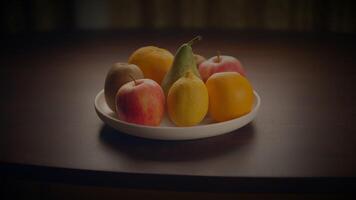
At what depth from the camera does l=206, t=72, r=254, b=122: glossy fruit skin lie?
3.11 ft

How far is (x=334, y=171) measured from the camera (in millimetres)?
824

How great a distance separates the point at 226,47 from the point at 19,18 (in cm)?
129

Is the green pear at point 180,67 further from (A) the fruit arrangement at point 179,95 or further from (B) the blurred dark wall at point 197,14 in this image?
(B) the blurred dark wall at point 197,14

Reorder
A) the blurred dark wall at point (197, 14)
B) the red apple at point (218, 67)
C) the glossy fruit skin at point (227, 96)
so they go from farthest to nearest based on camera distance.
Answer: the blurred dark wall at point (197, 14)
the red apple at point (218, 67)
the glossy fruit skin at point (227, 96)

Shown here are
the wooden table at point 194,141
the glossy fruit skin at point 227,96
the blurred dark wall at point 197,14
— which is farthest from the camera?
the blurred dark wall at point 197,14

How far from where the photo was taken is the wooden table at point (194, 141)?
2.69 feet

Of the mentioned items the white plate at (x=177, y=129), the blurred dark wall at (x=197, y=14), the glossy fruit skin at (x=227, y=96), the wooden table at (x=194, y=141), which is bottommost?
the blurred dark wall at (x=197, y=14)

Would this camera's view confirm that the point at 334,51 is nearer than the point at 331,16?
Yes

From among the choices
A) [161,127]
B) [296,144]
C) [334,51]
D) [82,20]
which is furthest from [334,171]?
[82,20]

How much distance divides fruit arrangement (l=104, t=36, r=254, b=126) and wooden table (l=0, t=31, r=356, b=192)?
0.15ft

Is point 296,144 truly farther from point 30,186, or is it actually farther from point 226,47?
point 30,186

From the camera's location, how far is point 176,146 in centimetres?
91

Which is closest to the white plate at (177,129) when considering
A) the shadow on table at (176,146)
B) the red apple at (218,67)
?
the shadow on table at (176,146)

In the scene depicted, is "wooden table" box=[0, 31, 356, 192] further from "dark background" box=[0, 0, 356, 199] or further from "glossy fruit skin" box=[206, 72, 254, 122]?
"dark background" box=[0, 0, 356, 199]
